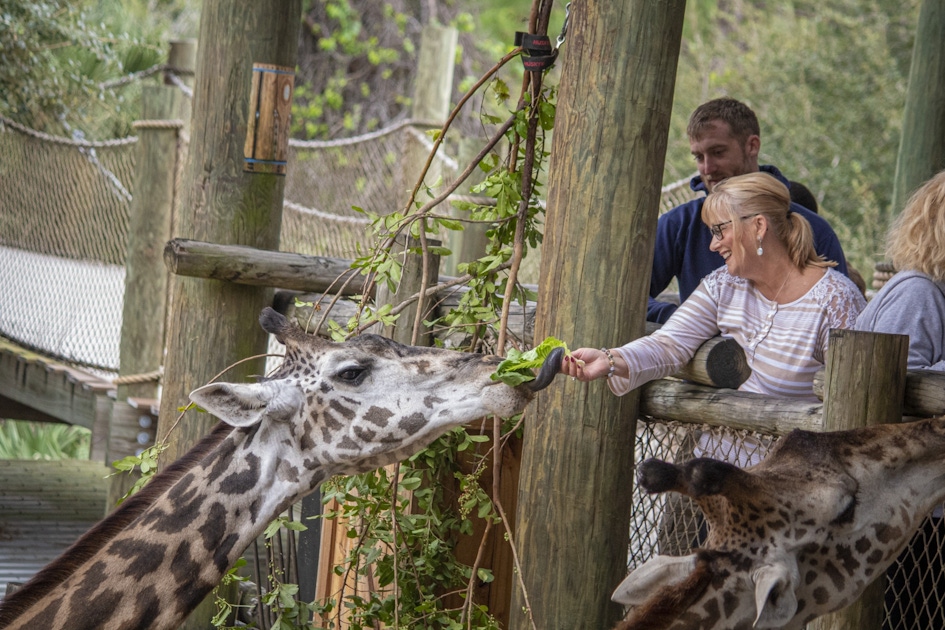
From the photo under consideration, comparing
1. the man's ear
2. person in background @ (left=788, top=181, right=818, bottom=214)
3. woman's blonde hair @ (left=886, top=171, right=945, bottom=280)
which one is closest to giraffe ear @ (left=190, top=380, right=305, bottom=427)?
woman's blonde hair @ (left=886, top=171, right=945, bottom=280)

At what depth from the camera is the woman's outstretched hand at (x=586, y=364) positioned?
2.61 meters

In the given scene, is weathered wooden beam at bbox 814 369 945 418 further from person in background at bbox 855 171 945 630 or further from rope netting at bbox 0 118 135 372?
rope netting at bbox 0 118 135 372

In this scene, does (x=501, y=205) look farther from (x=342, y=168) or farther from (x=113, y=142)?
(x=342, y=168)

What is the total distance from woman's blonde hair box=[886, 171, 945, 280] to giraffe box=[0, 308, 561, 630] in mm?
1200

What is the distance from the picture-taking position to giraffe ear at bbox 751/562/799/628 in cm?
209

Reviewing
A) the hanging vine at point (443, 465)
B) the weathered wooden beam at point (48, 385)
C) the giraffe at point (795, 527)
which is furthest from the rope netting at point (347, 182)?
the giraffe at point (795, 527)

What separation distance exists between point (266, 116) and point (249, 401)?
1806mm

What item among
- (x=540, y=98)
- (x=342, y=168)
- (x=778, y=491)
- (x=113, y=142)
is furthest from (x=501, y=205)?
(x=342, y=168)

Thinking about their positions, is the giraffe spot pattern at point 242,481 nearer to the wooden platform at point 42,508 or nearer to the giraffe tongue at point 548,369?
the giraffe tongue at point 548,369

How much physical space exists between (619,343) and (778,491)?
2.30 feet

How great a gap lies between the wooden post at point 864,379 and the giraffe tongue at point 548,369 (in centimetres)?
Answer: 63

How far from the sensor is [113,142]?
22.7 feet

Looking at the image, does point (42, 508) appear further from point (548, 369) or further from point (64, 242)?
point (548, 369)

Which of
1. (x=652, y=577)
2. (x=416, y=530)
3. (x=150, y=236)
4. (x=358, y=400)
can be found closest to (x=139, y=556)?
(x=358, y=400)
